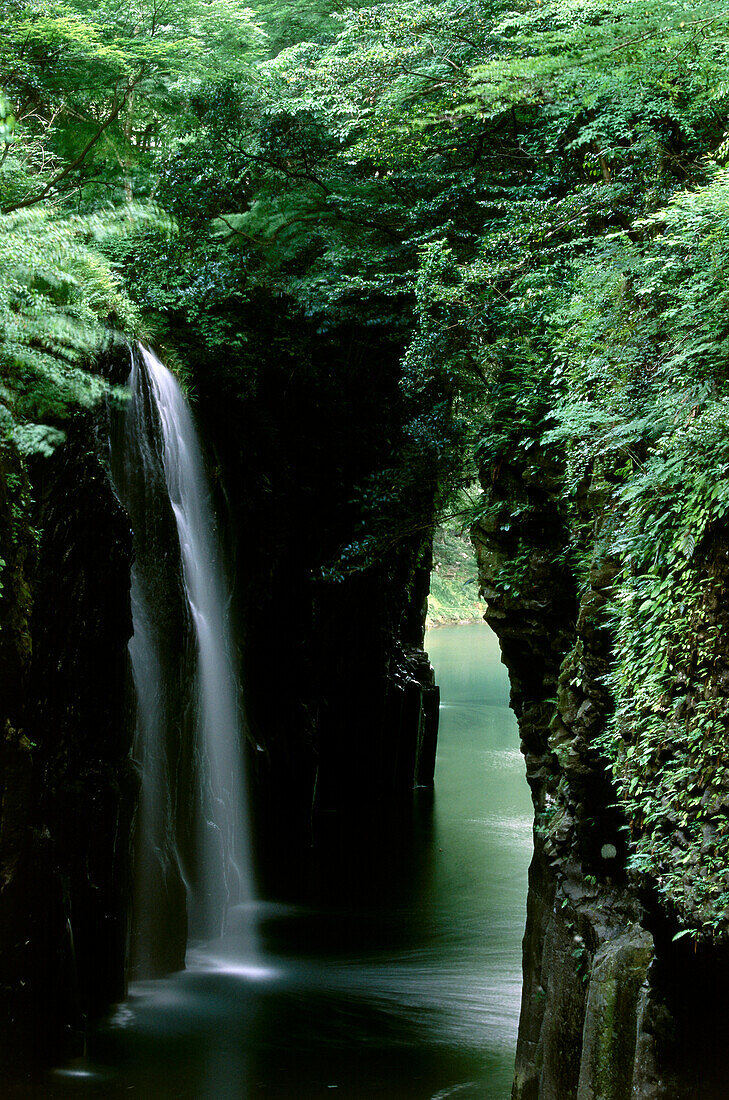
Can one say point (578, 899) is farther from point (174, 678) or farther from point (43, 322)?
point (174, 678)

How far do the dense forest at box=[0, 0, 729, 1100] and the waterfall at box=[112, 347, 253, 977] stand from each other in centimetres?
76

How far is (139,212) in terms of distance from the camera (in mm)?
8398

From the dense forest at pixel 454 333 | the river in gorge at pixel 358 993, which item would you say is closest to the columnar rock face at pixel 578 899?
the dense forest at pixel 454 333

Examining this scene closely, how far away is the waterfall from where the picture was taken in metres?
10.7

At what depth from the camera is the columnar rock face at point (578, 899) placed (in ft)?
14.9

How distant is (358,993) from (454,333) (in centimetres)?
726

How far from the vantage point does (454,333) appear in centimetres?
1007

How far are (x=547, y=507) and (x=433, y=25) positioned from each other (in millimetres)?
5439

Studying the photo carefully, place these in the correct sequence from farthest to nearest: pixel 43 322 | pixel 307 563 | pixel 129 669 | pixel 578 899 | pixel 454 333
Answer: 1. pixel 307 563
2. pixel 129 669
3. pixel 454 333
4. pixel 43 322
5. pixel 578 899

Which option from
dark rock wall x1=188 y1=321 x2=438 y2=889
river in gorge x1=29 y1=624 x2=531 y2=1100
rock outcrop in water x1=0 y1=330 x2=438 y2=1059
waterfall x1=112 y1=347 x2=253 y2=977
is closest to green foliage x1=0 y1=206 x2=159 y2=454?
rock outcrop in water x1=0 y1=330 x2=438 y2=1059

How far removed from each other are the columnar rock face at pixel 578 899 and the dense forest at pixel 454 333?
34 millimetres

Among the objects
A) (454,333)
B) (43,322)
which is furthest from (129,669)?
(454,333)

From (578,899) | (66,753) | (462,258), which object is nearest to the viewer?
(578,899)

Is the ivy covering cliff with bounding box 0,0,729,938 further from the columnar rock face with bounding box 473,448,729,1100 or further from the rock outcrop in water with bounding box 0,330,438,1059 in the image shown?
the rock outcrop in water with bounding box 0,330,438,1059
